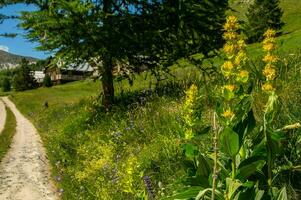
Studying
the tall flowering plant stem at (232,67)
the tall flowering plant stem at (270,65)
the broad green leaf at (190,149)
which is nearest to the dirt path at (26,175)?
the broad green leaf at (190,149)

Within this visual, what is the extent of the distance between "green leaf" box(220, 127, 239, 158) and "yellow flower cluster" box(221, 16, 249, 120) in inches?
5.5

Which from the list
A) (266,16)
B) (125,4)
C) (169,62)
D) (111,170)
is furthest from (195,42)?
(266,16)

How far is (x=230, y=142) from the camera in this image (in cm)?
388

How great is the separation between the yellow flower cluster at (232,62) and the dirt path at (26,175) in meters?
7.96

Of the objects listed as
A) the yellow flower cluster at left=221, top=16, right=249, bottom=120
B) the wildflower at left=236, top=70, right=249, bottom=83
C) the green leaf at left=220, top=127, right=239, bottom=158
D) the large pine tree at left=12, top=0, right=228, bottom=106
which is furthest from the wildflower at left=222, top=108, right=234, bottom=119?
the large pine tree at left=12, top=0, right=228, bottom=106

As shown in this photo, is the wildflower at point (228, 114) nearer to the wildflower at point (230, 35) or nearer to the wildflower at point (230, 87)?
the wildflower at point (230, 87)

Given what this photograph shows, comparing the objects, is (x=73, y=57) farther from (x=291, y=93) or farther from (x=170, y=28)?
(x=291, y=93)

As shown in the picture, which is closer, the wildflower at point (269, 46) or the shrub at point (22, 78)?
the wildflower at point (269, 46)

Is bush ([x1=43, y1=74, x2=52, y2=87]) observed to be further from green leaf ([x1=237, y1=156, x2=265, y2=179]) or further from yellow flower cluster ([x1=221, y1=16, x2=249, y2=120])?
yellow flower cluster ([x1=221, y1=16, x2=249, y2=120])

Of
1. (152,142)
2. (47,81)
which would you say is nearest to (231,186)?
(152,142)

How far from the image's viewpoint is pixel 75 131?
16328 millimetres

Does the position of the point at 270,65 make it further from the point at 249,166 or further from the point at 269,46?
the point at 249,166

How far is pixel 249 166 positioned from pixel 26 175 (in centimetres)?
1035

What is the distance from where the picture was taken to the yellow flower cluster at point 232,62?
3.32 metres
